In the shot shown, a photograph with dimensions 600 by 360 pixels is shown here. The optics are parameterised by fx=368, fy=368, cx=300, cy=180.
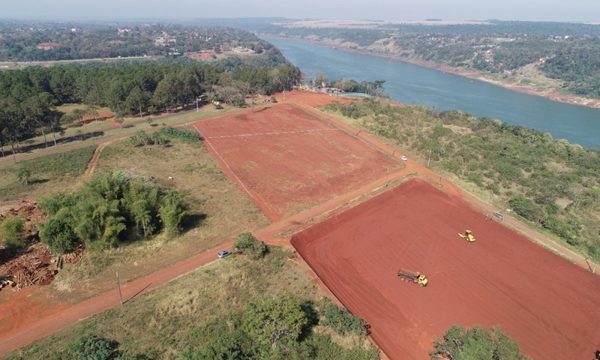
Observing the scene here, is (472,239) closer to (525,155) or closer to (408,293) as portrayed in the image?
(408,293)

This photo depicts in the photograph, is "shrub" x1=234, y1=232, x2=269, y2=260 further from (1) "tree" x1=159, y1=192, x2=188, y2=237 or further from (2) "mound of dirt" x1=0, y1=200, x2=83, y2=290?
(2) "mound of dirt" x1=0, y1=200, x2=83, y2=290

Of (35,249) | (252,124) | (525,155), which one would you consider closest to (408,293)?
(35,249)

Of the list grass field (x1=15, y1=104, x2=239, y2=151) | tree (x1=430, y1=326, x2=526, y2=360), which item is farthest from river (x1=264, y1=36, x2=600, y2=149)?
tree (x1=430, y1=326, x2=526, y2=360)

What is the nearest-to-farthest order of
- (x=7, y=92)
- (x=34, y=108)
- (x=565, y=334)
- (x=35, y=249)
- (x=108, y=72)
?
(x=565, y=334) → (x=35, y=249) → (x=34, y=108) → (x=7, y=92) → (x=108, y=72)

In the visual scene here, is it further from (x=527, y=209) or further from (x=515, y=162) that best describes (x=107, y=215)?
(x=515, y=162)

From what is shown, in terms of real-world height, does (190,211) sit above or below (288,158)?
above

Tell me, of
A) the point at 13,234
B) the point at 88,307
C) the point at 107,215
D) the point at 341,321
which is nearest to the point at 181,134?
the point at 107,215

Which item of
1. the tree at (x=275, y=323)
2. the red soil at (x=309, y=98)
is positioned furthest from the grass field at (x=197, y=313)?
the red soil at (x=309, y=98)
